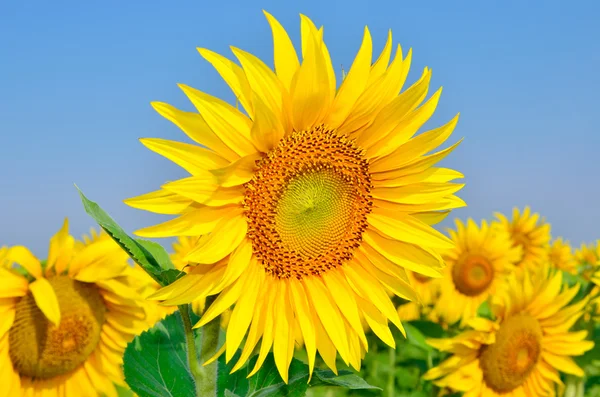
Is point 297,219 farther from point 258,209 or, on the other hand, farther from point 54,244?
point 54,244

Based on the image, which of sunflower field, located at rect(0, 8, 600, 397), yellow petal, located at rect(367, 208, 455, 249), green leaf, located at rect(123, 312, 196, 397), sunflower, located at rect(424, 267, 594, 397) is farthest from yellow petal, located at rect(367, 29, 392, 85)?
sunflower, located at rect(424, 267, 594, 397)

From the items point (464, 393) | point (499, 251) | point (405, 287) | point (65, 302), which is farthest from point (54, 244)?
point (499, 251)

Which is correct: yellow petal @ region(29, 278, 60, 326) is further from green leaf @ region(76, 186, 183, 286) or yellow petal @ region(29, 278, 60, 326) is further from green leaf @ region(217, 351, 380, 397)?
green leaf @ region(76, 186, 183, 286)

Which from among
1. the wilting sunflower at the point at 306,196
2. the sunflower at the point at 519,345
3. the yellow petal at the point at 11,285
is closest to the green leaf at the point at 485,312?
the sunflower at the point at 519,345

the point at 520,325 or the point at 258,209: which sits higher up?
the point at 258,209

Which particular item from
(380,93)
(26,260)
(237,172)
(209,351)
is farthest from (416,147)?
(26,260)

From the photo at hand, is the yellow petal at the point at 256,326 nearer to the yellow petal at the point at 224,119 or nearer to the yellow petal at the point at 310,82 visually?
the yellow petal at the point at 224,119
